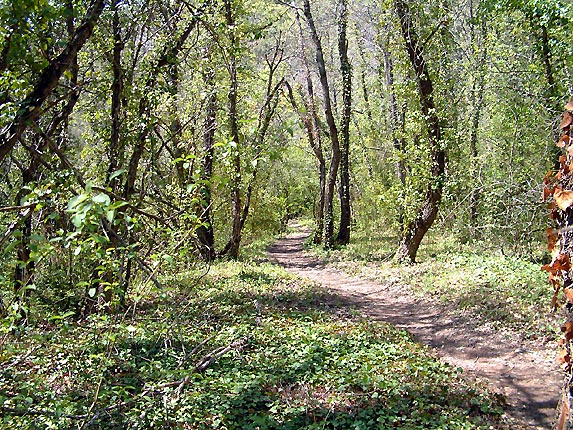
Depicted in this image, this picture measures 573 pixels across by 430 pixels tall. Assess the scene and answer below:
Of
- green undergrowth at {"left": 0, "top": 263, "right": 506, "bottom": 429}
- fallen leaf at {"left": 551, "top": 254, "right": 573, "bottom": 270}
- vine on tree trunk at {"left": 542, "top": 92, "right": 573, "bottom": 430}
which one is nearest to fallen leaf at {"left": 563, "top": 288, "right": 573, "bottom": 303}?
vine on tree trunk at {"left": 542, "top": 92, "right": 573, "bottom": 430}

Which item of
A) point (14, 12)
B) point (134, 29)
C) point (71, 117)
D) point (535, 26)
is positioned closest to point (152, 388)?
point (14, 12)

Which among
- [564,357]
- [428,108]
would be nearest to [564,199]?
[564,357]

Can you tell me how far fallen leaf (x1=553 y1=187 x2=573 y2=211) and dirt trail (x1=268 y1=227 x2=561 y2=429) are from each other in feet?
14.0

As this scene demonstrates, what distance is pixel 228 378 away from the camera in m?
5.79

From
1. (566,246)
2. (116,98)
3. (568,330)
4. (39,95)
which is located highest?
(116,98)

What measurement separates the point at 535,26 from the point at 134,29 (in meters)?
9.84

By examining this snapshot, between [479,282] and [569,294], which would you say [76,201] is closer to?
[569,294]

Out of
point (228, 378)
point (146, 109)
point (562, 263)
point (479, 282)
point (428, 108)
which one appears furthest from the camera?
point (428, 108)

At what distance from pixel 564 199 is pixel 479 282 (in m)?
8.79

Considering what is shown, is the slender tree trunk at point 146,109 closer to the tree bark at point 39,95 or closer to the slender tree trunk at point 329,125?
the tree bark at point 39,95

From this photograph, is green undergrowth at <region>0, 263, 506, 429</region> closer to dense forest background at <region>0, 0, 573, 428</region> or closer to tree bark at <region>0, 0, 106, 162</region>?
dense forest background at <region>0, 0, 573, 428</region>

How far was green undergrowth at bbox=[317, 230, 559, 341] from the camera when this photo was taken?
7.98 m

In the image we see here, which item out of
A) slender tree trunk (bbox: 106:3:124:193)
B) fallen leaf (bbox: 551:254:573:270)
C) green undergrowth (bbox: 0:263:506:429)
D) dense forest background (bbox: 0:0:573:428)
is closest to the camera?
fallen leaf (bbox: 551:254:573:270)

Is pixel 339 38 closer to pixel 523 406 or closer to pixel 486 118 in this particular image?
pixel 486 118
